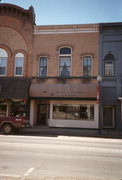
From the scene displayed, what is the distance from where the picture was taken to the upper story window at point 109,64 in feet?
57.0

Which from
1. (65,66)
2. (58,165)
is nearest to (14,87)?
(65,66)

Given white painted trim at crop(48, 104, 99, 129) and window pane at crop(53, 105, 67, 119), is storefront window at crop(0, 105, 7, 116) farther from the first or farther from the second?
window pane at crop(53, 105, 67, 119)

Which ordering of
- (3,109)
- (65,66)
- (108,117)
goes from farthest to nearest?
(3,109), (65,66), (108,117)

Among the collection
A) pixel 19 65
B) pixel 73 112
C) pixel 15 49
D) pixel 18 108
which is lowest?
pixel 73 112

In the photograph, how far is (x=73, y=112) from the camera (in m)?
17.6

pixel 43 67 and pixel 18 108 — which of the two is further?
pixel 18 108

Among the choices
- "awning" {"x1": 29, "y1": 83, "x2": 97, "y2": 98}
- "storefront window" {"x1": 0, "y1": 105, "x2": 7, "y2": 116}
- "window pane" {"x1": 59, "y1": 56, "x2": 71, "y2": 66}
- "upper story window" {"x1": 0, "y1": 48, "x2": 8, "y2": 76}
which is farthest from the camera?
"upper story window" {"x1": 0, "y1": 48, "x2": 8, "y2": 76}

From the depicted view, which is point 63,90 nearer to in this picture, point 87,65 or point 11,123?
point 87,65

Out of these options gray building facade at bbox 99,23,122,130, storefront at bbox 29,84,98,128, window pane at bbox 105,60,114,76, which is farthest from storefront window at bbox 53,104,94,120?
window pane at bbox 105,60,114,76

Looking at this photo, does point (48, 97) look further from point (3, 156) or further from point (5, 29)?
point (3, 156)

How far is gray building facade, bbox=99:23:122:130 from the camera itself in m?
16.8

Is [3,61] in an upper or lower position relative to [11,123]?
upper

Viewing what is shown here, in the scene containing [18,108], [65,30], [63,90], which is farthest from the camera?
[18,108]

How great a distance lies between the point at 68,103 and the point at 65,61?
4.40m
